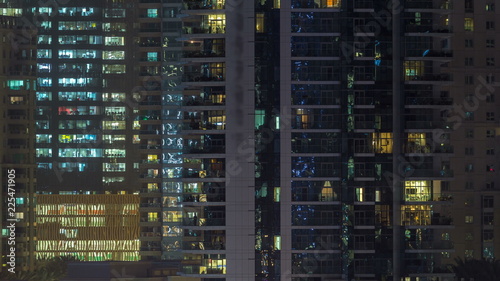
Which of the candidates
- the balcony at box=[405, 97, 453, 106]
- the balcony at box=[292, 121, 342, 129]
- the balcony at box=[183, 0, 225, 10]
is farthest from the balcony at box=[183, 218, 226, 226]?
the balcony at box=[405, 97, 453, 106]

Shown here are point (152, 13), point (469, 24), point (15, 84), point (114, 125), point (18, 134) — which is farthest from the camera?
point (114, 125)

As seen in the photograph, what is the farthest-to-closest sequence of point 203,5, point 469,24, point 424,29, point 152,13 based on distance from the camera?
1. point 152,13
2. point 469,24
3. point 424,29
4. point 203,5

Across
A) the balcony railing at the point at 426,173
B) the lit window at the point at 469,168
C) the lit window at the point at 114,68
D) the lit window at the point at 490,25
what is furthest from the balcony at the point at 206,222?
the lit window at the point at 114,68

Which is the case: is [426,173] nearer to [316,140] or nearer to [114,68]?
[316,140]

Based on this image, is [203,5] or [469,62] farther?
[469,62]

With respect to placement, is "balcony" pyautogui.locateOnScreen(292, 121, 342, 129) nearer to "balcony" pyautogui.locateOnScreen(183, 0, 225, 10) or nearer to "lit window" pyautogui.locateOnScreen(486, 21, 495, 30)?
"balcony" pyautogui.locateOnScreen(183, 0, 225, 10)

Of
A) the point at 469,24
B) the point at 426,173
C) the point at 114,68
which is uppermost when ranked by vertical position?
the point at 469,24

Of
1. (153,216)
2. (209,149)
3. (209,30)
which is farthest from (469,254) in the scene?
(209,30)

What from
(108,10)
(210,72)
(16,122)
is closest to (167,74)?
(16,122)

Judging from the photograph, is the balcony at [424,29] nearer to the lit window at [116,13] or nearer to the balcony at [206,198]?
the balcony at [206,198]

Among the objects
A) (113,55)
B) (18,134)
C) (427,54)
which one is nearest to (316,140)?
(427,54)

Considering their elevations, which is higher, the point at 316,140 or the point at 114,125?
the point at 114,125

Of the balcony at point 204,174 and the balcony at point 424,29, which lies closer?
the balcony at point 204,174
